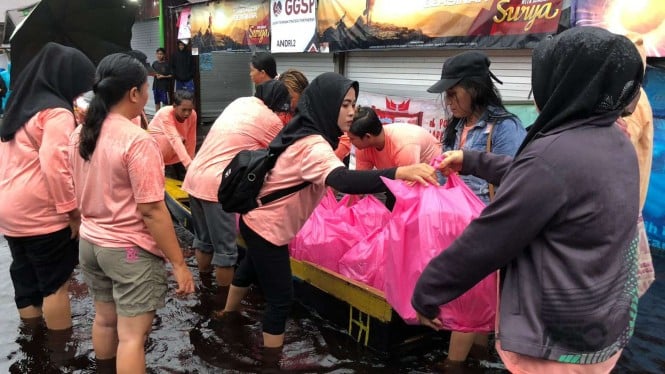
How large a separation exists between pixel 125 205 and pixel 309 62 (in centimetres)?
747

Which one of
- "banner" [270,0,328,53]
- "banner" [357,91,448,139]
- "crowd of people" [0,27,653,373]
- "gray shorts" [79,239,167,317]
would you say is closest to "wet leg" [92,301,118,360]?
"crowd of people" [0,27,653,373]

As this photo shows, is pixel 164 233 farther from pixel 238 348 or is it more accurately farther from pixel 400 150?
pixel 400 150

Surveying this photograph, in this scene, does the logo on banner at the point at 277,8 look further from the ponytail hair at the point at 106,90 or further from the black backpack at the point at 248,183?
the ponytail hair at the point at 106,90

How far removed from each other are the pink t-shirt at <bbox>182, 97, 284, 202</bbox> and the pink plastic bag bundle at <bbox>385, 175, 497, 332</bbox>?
1.64 m

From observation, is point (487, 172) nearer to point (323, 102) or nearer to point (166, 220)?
point (323, 102)

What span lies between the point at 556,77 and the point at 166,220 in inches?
73.8

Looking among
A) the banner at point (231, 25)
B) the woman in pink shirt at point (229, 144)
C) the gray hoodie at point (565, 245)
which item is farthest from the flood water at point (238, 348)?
the banner at point (231, 25)

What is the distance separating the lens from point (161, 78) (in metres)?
13.5

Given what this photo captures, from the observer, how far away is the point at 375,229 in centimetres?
379

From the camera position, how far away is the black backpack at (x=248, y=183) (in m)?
3.01

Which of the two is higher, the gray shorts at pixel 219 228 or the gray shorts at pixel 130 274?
the gray shorts at pixel 130 274

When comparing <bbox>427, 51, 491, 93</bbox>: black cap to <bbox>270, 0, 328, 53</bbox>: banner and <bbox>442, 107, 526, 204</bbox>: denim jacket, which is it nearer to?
<bbox>442, 107, 526, 204</bbox>: denim jacket

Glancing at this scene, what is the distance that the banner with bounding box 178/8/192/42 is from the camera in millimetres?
12520

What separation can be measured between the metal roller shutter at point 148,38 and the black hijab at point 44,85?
42.2ft
